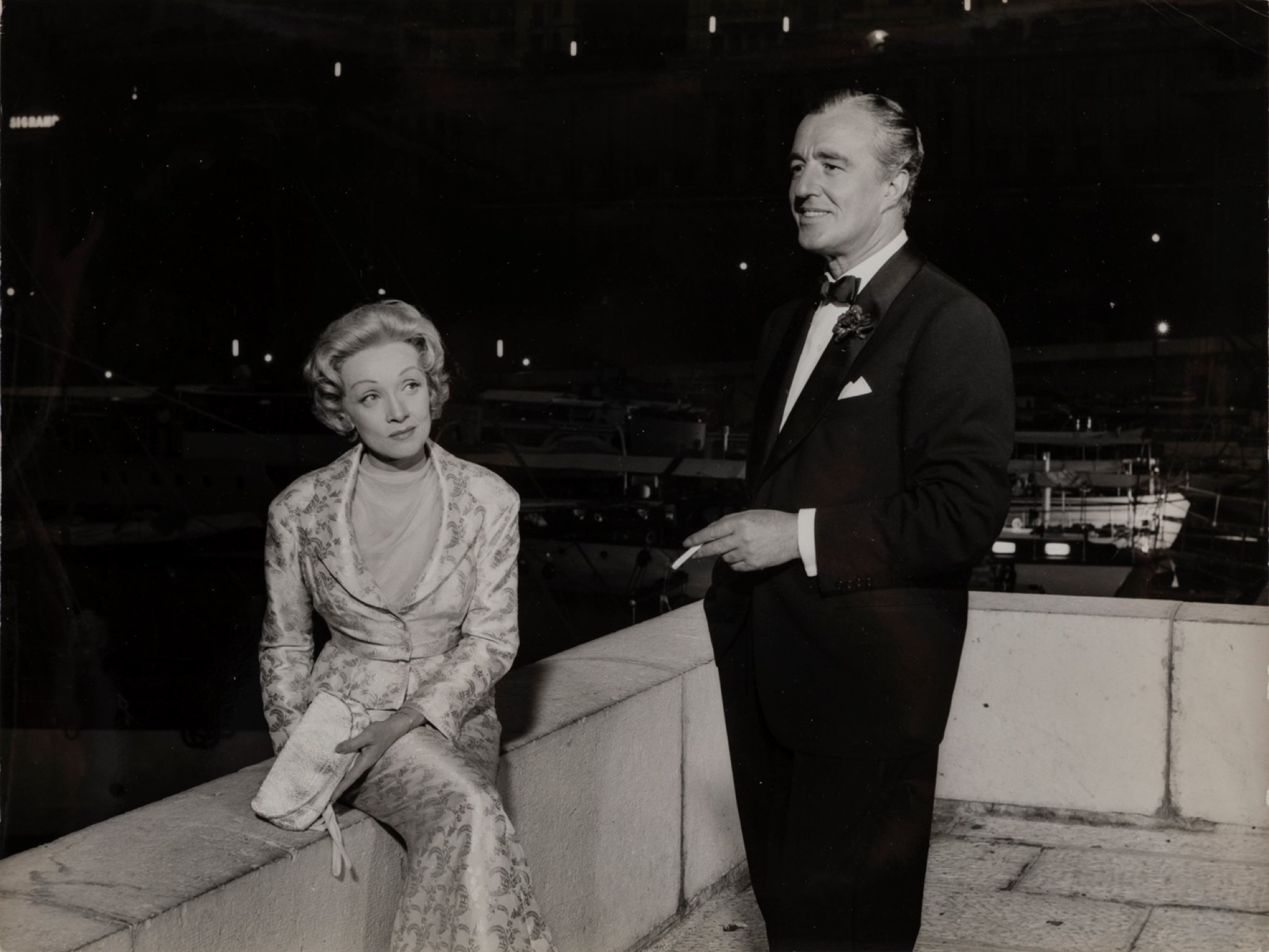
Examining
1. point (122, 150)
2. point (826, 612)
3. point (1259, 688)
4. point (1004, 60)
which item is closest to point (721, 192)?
point (1004, 60)

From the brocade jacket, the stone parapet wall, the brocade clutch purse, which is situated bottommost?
the stone parapet wall

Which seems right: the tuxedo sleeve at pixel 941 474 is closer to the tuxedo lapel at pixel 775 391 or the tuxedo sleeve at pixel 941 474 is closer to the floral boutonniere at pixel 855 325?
the floral boutonniere at pixel 855 325

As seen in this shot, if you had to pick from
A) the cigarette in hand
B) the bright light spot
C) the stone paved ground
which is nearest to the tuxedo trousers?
the cigarette in hand

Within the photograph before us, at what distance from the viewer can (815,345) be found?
2.23 m

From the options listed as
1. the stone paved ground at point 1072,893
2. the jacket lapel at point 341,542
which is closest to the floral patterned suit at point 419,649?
the jacket lapel at point 341,542

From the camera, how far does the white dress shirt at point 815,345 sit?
2045 millimetres

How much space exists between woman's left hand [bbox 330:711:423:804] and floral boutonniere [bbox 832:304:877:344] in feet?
3.18

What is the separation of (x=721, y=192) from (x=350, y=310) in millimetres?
8654

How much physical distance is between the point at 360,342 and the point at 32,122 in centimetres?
560

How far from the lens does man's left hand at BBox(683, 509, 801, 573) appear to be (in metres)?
2.02

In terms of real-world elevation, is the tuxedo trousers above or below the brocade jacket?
below

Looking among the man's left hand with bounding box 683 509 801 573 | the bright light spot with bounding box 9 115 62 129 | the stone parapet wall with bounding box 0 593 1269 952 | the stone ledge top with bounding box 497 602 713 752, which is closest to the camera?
the stone parapet wall with bounding box 0 593 1269 952

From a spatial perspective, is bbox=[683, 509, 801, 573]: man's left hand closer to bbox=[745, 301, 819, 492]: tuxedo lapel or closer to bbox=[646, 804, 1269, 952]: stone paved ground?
bbox=[745, 301, 819, 492]: tuxedo lapel

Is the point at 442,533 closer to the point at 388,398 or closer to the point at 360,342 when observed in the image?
the point at 388,398
